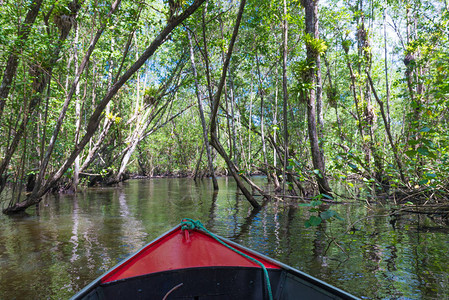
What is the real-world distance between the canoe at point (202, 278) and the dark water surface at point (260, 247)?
1308mm

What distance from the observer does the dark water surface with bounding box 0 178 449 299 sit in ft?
11.5

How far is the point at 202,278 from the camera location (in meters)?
2.60

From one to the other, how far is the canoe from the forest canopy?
1.79 metres

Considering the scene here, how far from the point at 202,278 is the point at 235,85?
15.0m

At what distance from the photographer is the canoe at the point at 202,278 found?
2.36 metres

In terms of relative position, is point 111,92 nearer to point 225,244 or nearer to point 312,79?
point 225,244

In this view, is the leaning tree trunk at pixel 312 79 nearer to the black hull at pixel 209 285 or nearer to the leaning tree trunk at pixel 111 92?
the leaning tree trunk at pixel 111 92

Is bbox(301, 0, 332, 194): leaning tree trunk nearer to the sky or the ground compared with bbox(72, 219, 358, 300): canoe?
nearer to the sky

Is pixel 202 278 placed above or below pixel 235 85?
below

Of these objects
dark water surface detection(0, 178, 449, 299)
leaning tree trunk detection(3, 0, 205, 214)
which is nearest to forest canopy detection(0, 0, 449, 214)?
leaning tree trunk detection(3, 0, 205, 214)

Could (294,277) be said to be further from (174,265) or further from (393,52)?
(393,52)

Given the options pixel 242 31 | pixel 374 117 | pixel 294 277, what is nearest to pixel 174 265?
pixel 294 277

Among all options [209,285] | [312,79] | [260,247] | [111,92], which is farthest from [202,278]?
[312,79]

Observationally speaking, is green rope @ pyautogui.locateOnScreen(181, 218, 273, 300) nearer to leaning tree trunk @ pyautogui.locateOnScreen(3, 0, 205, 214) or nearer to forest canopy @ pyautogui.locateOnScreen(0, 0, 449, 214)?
forest canopy @ pyautogui.locateOnScreen(0, 0, 449, 214)
